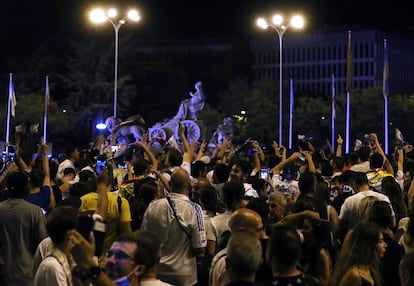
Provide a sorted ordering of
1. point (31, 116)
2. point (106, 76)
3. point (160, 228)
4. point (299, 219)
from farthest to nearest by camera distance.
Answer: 1. point (106, 76)
2. point (31, 116)
3. point (160, 228)
4. point (299, 219)

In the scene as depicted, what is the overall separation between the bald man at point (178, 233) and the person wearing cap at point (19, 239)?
114cm

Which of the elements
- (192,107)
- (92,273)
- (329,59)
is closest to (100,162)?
(92,273)

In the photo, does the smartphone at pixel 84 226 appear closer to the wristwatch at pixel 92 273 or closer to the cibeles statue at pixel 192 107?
the wristwatch at pixel 92 273

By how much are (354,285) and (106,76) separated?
2622 inches

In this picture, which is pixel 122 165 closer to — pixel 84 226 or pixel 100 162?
pixel 100 162

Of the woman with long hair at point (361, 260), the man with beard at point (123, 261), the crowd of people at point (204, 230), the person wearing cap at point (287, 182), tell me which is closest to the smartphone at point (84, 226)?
the crowd of people at point (204, 230)

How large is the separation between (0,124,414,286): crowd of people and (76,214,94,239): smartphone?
0.05ft

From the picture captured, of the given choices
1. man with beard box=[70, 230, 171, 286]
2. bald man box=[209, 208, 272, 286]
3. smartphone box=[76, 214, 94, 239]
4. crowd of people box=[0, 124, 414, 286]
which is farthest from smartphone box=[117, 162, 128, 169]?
man with beard box=[70, 230, 171, 286]

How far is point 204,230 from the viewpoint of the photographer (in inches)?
287

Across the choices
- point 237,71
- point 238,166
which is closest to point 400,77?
point 237,71

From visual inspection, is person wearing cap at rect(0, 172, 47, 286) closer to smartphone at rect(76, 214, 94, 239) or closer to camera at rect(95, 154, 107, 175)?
smartphone at rect(76, 214, 94, 239)

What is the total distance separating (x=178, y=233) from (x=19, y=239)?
5.15 ft

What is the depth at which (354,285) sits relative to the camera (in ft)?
17.1

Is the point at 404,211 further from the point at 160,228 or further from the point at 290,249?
the point at 290,249
